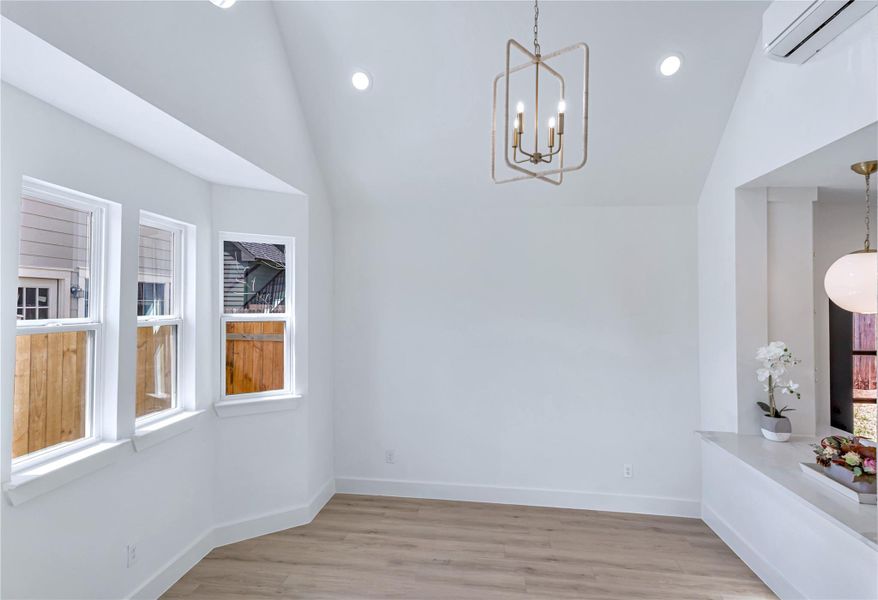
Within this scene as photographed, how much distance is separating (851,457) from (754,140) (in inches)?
74.5

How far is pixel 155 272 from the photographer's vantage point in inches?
115

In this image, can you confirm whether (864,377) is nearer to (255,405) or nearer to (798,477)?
(798,477)

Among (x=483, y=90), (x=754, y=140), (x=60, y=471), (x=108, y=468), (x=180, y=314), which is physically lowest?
(x=108, y=468)

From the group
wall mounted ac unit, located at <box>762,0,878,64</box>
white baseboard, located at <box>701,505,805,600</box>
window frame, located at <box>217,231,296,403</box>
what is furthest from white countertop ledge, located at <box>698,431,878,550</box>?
window frame, located at <box>217,231,296,403</box>

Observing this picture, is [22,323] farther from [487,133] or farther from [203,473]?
[487,133]

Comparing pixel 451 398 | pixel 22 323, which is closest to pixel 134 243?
pixel 22 323

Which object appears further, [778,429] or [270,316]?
[270,316]

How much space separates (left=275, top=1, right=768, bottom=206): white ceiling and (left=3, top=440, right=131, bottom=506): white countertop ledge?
8.26 ft

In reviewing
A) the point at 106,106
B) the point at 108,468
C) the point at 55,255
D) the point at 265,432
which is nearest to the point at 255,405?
the point at 265,432

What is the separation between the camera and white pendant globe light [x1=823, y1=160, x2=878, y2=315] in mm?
2520

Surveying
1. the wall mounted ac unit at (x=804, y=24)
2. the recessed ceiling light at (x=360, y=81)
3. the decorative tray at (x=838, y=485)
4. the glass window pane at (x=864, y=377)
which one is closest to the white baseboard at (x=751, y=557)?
the decorative tray at (x=838, y=485)

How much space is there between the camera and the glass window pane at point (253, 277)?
3.44 meters

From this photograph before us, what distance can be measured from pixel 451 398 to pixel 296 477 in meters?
1.38

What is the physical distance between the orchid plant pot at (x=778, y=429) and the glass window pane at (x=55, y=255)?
4.13 meters
